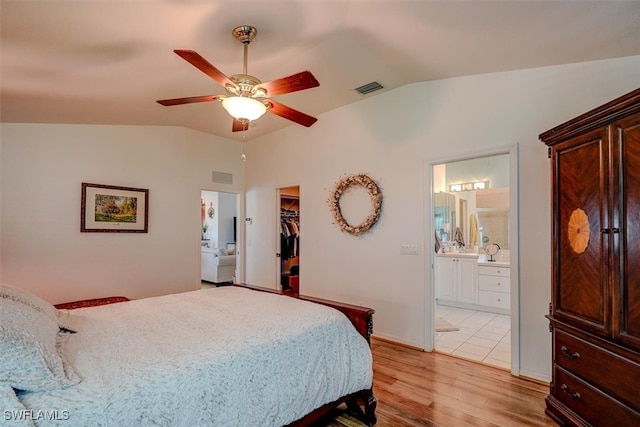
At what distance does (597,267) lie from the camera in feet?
6.31

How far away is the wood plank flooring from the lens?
2242 millimetres

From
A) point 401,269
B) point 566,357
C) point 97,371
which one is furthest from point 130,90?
point 566,357

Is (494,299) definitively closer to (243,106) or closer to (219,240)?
(243,106)

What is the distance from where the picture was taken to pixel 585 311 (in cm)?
201

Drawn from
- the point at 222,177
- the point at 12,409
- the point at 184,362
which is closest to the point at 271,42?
the point at 184,362

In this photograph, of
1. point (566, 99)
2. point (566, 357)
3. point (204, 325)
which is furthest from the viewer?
point (566, 99)

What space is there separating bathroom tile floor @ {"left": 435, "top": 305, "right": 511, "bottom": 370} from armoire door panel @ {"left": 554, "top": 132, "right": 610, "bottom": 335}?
133cm

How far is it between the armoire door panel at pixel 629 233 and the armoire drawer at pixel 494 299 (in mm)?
3373

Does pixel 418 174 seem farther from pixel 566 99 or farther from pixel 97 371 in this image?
pixel 97 371

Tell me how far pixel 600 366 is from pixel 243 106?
9.32ft

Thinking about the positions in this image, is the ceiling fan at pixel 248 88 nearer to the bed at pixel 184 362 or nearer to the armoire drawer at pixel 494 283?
the bed at pixel 184 362

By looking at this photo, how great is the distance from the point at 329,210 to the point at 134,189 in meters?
2.75

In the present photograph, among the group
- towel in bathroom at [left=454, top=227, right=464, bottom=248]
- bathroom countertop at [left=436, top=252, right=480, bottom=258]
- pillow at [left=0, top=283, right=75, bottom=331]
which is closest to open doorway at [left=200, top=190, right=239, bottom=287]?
bathroom countertop at [left=436, top=252, right=480, bottom=258]

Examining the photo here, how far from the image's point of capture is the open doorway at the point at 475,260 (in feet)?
11.4
